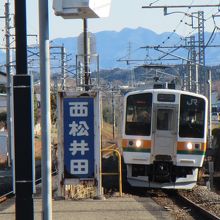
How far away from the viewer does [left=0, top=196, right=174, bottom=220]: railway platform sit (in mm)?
11477

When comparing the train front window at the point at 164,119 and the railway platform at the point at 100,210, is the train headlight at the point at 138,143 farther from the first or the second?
the railway platform at the point at 100,210

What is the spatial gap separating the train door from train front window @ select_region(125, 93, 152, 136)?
0.22 meters

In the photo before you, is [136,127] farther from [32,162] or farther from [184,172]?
[32,162]

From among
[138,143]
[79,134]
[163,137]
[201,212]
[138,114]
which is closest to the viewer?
[79,134]

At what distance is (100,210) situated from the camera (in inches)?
488

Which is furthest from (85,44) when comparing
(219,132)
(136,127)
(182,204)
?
(219,132)

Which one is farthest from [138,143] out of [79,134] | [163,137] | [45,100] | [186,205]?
[45,100]

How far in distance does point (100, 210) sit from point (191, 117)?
5825 mm

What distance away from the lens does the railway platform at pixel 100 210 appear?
37.7 ft

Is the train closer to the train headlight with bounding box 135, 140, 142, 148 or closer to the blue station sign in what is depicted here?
the train headlight with bounding box 135, 140, 142, 148

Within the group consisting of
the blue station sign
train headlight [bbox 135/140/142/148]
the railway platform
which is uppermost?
the blue station sign

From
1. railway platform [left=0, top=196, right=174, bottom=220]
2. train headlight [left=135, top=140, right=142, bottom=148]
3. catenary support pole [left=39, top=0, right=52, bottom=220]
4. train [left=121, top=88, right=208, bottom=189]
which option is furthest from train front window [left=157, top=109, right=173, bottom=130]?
catenary support pole [left=39, top=0, right=52, bottom=220]

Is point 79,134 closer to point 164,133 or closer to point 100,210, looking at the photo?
point 100,210

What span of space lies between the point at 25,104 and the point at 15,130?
0.91 ft
